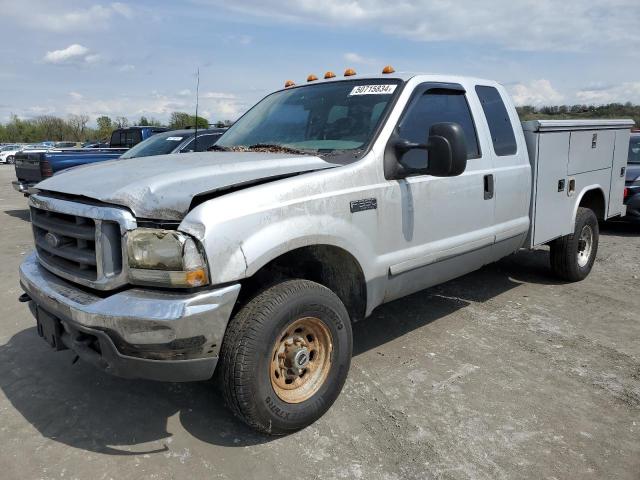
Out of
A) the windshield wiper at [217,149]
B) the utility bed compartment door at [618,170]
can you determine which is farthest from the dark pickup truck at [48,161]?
the utility bed compartment door at [618,170]

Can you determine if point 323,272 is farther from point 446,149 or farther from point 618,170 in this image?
point 618,170

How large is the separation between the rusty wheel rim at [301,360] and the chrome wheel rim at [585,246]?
3.90 metres

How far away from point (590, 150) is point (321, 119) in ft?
10.8

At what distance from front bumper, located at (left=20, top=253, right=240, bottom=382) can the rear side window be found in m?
2.78

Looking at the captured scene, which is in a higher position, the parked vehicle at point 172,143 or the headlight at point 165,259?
the parked vehicle at point 172,143

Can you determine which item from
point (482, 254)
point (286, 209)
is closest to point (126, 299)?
Result: point (286, 209)

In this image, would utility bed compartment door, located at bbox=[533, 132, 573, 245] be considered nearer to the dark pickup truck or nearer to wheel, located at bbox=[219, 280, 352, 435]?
wheel, located at bbox=[219, 280, 352, 435]

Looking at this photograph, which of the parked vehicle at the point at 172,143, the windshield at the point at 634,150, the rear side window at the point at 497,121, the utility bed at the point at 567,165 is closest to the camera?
the rear side window at the point at 497,121

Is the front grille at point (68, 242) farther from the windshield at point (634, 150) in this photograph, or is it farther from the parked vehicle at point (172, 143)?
the windshield at point (634, 150)

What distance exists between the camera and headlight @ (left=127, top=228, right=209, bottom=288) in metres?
2.39

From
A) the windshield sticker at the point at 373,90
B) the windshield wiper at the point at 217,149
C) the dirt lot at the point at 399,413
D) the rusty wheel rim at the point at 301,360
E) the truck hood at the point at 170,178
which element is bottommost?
the dirt lot at the point at 399,413

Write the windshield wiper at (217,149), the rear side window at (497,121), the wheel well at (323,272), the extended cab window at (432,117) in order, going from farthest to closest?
the rear side window at (497,121)
the windshield wiper at (217,149)
the extended cab window at (432,117)
the wheel well at (323,272)

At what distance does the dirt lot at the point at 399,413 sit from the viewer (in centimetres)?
267

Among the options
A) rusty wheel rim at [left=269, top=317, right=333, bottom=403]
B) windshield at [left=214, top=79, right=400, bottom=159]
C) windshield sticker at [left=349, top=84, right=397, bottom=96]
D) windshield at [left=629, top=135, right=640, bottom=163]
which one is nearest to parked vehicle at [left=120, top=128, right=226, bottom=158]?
windshield at [left=214, top=79, right=400, bottom=159]
